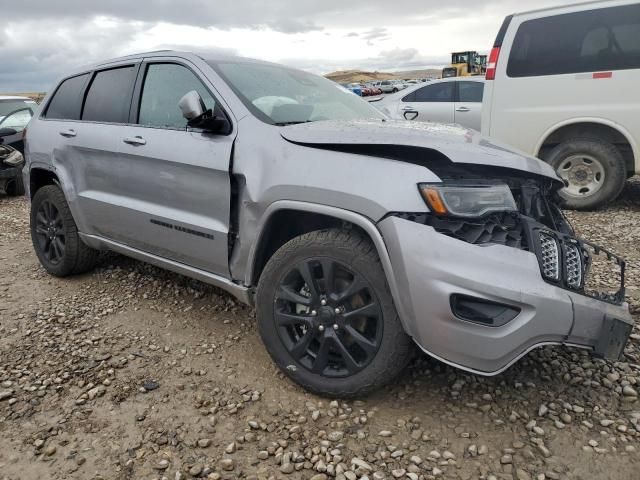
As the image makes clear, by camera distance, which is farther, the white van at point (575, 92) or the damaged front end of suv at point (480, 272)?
the white van at point (575, 92)

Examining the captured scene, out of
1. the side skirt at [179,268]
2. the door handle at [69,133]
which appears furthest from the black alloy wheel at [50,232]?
the door handle at [69,133]

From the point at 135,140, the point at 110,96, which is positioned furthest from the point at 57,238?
the point at 135,140

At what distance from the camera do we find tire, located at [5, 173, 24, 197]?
27.5ft

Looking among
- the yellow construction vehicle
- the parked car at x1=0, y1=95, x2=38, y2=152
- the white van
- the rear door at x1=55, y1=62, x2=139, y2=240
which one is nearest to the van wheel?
the white van

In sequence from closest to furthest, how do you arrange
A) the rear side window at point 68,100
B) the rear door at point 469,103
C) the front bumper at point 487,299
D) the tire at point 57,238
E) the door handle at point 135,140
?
1. the front bumper at point 487,299
2. the door handle at point 135,140
3. the rear side window at point 68,100
4. the tire at point 57,238
5. the rear door at point 469,103

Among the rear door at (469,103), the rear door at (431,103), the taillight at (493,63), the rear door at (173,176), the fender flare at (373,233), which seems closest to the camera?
the fender flare at (373,233)

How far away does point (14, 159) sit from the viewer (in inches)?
320

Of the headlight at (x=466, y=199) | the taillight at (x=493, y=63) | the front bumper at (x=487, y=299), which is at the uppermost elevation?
the taillight at (x=493, y=63)

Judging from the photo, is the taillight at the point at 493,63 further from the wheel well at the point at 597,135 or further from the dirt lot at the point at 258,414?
the dirt lot at the point at 258,414

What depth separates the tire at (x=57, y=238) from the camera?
408cm

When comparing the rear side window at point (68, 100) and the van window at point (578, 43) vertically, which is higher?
the van window at point (578, 43)

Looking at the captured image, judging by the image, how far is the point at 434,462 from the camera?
209 cm

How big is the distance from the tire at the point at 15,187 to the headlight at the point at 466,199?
8.32 meters

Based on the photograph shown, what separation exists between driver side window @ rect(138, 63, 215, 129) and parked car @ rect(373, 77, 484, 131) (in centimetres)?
540
